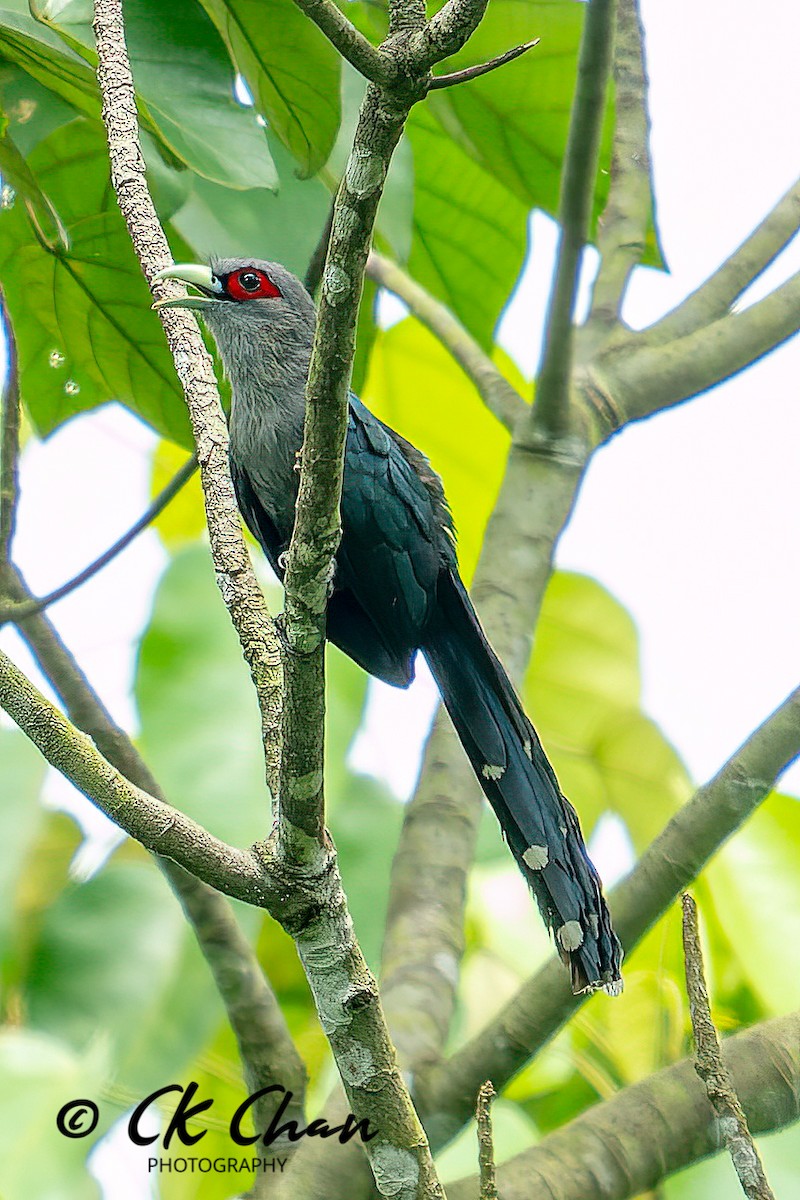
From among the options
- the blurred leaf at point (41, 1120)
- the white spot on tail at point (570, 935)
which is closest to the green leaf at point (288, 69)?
the white spot on tail at point (570, 935)

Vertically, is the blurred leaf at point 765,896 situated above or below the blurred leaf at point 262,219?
below

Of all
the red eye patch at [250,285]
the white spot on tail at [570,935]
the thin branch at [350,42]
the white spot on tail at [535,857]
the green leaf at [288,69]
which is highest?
the green leaf at [288,69]

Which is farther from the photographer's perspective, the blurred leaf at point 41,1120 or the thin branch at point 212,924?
the thin branch at point 212,924

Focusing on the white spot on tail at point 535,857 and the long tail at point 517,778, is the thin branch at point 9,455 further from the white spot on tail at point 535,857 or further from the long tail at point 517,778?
the white spot on tail at point 535,857

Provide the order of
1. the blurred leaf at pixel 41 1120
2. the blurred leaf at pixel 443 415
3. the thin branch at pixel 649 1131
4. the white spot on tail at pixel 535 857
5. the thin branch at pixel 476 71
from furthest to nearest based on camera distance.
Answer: the blurred leaf at pixel 443 415 → the white spot on tail at pixel 535 857 → the thin branch at pixel 649 1131 → the blurred leaf at pixel 41 1120 → the thin branch at pixel 476 71

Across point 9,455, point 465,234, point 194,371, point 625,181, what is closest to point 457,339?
point 465,234

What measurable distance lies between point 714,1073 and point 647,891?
1.93ft

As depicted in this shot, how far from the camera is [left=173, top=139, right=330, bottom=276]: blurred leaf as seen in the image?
10.0 ft

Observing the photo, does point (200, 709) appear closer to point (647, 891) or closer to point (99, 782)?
point (647, 891)

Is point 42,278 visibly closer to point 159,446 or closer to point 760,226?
point 159,446

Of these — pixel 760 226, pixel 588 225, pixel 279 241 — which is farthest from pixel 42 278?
pixel 760 226

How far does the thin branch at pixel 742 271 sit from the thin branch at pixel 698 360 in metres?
0.18

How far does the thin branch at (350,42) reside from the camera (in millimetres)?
1378

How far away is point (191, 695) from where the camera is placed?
333 centimetres
